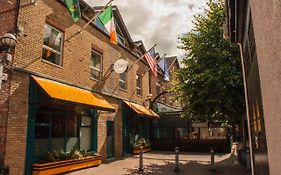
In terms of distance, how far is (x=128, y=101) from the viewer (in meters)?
19.3

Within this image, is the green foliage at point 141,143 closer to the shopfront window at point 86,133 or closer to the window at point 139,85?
the window at point 139,85

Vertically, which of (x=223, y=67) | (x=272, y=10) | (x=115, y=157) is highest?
(x=223, y=67)

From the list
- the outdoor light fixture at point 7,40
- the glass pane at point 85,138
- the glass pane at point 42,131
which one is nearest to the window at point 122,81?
the glass pane at point 85,138

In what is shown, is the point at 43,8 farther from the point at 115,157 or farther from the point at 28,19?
the point at 115,157

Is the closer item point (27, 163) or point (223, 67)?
point (27, 163)

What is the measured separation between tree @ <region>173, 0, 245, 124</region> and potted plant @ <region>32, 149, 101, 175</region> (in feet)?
16.7

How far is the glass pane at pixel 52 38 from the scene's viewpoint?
38.2 ft

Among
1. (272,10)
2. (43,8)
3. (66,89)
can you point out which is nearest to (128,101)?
(66,89)

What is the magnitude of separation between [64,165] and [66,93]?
2.96 m

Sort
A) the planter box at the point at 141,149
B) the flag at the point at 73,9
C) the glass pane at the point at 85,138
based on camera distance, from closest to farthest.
→ 1. the flag at the point at 73,9
2. the glass pane at the point at 85,138
3. the planter box at the point at 141,149

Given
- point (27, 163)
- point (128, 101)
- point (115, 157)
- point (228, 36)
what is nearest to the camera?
point (228, 36)

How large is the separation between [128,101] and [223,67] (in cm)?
866

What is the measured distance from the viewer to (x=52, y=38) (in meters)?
12.0

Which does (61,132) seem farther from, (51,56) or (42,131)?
(51,56)
